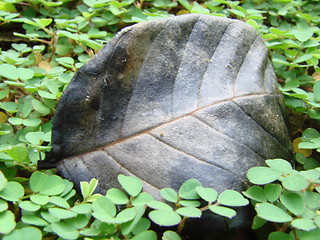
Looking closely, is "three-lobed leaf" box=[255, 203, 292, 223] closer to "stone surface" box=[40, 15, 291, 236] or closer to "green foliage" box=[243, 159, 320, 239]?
"green foliage" box=[243, 159, 320, 239]

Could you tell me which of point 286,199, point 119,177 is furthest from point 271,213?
point 119,177

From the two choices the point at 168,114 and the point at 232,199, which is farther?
the point at 168,114

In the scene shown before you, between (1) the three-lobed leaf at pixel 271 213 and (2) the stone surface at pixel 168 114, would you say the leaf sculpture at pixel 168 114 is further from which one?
(1) the three-lobed leaf at pixel 271 213

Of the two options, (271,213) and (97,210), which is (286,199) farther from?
(97,210)

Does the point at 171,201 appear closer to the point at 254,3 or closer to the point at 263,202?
the point at 263,202

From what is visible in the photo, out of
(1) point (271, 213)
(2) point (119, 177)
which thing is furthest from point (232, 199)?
(2) point (119, 177)

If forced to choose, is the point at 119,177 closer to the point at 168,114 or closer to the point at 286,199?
the point at 168,114

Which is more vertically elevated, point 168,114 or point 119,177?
point 168,114
